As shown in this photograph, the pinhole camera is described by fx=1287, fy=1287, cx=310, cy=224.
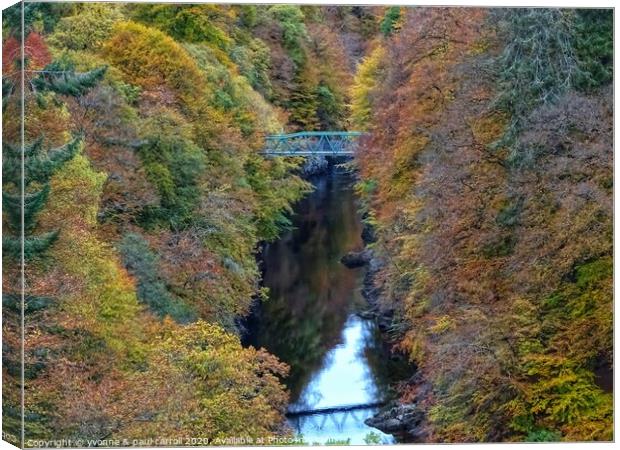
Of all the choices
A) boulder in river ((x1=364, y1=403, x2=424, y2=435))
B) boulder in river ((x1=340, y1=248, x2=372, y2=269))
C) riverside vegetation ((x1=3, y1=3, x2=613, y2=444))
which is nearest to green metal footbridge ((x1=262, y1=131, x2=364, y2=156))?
riverside vegetation ((x1=3, y1=3, x2=613, y2=444))

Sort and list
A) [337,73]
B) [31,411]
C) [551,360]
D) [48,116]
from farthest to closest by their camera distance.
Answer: [337,73], [48,116], [551,360], [31,411]

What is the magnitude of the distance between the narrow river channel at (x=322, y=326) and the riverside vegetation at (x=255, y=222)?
780 mm

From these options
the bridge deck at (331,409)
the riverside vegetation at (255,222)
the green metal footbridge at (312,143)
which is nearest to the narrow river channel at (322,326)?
the bridge deck at (331,409)

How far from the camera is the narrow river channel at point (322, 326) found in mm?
23828

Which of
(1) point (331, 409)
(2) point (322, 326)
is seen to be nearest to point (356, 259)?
(2) point (322, 326)

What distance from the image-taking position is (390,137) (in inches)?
1278

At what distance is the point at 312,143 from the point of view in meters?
39.3

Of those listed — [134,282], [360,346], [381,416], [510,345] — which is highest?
[510,345]

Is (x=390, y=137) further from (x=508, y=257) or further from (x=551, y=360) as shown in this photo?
(x=551, y=360)

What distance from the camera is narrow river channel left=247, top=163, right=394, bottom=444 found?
23828 millimetres

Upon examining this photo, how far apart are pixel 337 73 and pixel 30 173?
70.0 ft

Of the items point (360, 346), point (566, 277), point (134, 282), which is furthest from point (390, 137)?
point (566, 277)

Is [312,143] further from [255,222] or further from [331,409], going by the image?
[331,409]

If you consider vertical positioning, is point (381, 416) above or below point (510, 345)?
below
